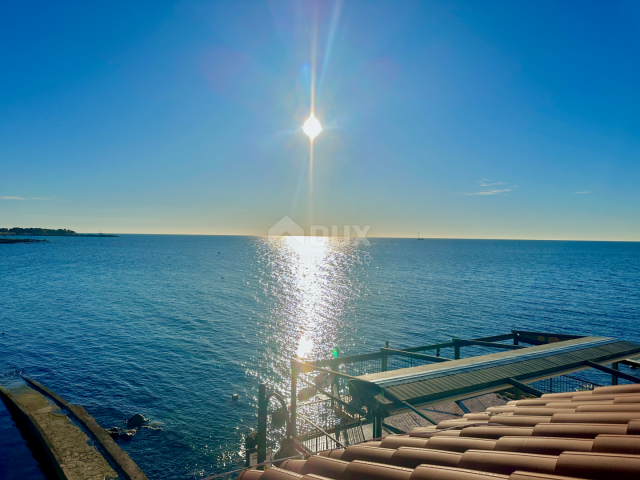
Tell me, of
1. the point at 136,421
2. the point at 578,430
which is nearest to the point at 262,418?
the point at 578,430

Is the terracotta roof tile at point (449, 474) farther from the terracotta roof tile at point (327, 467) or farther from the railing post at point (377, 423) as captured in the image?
the railing post at point (377, 423)

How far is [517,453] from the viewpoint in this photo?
271 cm

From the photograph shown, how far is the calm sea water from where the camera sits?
24.8 m

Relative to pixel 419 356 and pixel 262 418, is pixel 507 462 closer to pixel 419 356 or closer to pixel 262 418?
pixel 419 356

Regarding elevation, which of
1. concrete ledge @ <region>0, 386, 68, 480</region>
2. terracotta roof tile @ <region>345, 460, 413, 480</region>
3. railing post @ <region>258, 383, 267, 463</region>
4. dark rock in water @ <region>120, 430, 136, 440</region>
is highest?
terracotta roof tile @ <region>345, 460, 413, 480</region>

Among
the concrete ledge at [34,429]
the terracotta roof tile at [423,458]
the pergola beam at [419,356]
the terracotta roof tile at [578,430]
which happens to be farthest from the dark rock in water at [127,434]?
the terracotta roof tile at [578,430]

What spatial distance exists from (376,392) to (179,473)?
1630 centimetres

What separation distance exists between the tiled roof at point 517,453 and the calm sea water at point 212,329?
791 inches

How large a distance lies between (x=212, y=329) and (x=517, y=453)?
154 feet

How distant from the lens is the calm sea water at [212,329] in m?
24.8

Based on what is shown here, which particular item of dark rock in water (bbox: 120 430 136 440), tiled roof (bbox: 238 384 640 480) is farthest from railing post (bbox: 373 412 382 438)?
dark rock in water (bbox: 120 430 136 440)

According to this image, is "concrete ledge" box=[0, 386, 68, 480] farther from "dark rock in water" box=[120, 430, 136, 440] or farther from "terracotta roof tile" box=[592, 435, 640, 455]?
"terracotta roof tile" box=[592, 435, 640, 455]

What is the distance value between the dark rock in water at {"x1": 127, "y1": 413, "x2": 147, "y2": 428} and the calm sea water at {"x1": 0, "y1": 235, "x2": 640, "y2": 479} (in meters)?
1.04

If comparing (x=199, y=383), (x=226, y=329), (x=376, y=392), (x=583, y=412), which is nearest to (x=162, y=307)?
(x=226, y=329)
